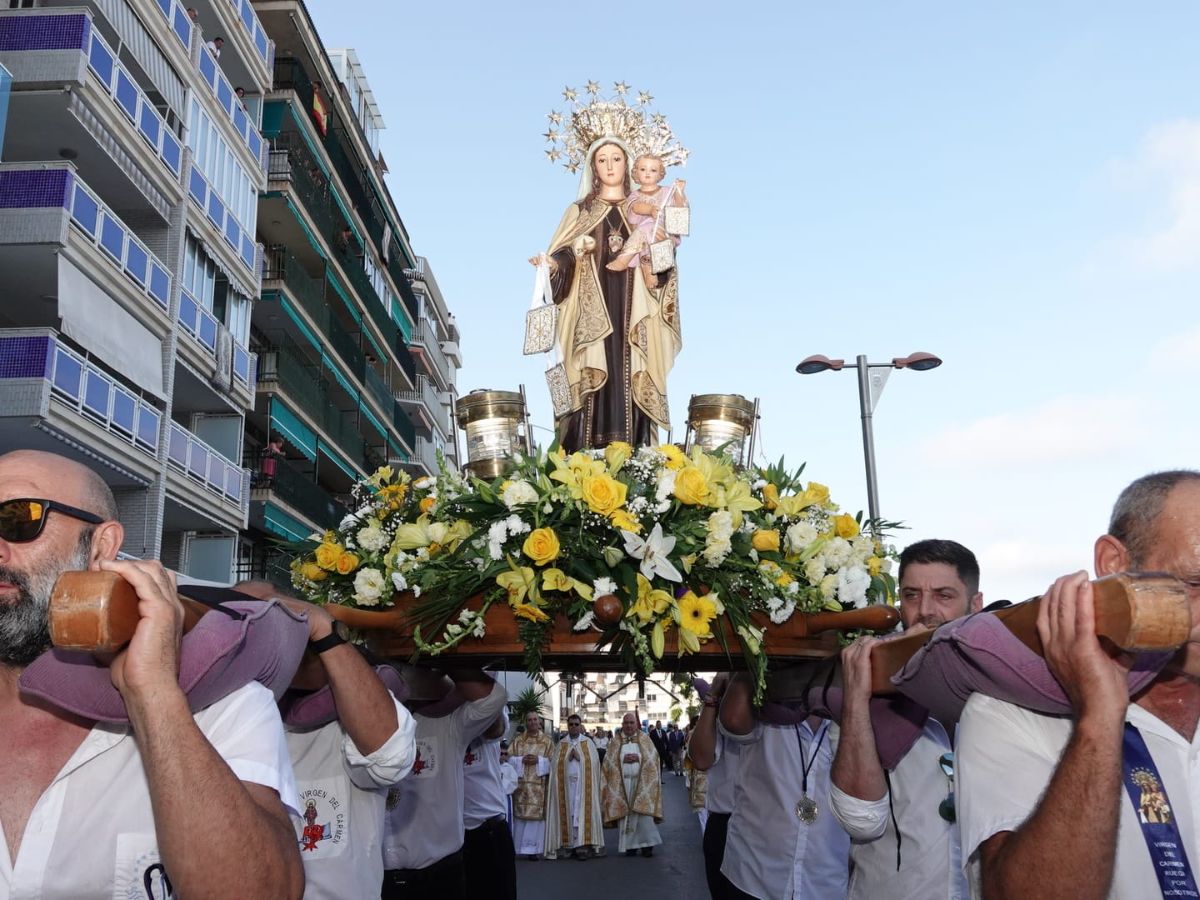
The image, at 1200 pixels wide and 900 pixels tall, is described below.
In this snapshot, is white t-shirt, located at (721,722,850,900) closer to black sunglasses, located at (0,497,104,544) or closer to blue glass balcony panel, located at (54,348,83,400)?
black sunglasses, located at (0,497,104,544)

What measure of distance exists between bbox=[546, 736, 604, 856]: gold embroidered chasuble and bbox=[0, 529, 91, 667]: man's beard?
52.0ft

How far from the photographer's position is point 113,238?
20375mm

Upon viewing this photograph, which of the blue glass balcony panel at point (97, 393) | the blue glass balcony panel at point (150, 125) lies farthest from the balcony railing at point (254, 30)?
the blue glass balcony panel at point (97, 393)

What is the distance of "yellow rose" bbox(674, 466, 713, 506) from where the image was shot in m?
3.67

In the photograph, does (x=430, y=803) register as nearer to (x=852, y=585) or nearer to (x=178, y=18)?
(x=852, y=585)

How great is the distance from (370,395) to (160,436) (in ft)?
60.0

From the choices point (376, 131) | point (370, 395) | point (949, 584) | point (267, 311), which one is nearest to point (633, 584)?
point (949, 584)

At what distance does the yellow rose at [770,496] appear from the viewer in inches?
155

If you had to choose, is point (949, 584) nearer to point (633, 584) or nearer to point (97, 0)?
point (633, 584)

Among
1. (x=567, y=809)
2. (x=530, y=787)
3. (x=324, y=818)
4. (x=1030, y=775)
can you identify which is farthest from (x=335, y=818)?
(x=567, y=809)

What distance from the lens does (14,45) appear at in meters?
19.0

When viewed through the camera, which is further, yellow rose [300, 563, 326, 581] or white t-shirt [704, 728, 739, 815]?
white t-shirt [704, 728, 739, 815]

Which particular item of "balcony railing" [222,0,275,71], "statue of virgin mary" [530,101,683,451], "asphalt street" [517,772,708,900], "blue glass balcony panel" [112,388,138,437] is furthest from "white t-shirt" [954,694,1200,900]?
"balcony railing" [222,0,275,71]

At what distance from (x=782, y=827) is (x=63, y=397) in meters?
15.4
